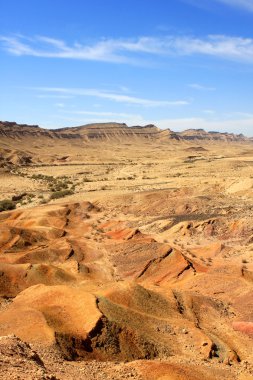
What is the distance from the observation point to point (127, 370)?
11.5 meters

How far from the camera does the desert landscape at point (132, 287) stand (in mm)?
12414

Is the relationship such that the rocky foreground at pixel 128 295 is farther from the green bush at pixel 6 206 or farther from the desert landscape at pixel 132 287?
the green bush at pixel 6 206

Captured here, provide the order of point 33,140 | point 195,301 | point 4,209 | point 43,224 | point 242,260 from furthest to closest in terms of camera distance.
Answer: point 33,140 < point 4,209 < point 43,224 < point 242,260 < point 195,301

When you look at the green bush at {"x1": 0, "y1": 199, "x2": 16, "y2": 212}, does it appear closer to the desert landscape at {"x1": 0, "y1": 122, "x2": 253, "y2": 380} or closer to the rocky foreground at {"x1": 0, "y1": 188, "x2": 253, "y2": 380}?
the desert landscape at {"x1": 0, "y1": 122, "x2": 253, "y2": 380}

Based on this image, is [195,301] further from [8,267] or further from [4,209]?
[4,209]

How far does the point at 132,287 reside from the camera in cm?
1780

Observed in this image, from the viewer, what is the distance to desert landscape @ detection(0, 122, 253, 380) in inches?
489

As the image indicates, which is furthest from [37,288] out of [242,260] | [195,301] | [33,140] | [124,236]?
[33,140]

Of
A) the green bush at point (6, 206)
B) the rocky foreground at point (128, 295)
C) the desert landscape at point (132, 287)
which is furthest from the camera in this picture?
the green bush at point (6, 206)

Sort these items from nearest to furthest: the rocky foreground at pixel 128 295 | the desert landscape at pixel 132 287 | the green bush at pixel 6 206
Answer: the rocky foreground at pixel 128 295
the desert landscape at pixel 132 287
the green bush at pixel 6 206

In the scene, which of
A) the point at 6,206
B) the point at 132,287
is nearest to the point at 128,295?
the point at 132,287

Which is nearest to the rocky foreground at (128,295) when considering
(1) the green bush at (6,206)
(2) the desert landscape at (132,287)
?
(2) the desert landscape at (132,287)

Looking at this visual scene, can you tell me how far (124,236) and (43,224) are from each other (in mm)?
7137

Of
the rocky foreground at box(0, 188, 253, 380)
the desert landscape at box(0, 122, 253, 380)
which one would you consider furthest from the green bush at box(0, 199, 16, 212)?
the rocky foreground at box(0, 188, 253, 380)
